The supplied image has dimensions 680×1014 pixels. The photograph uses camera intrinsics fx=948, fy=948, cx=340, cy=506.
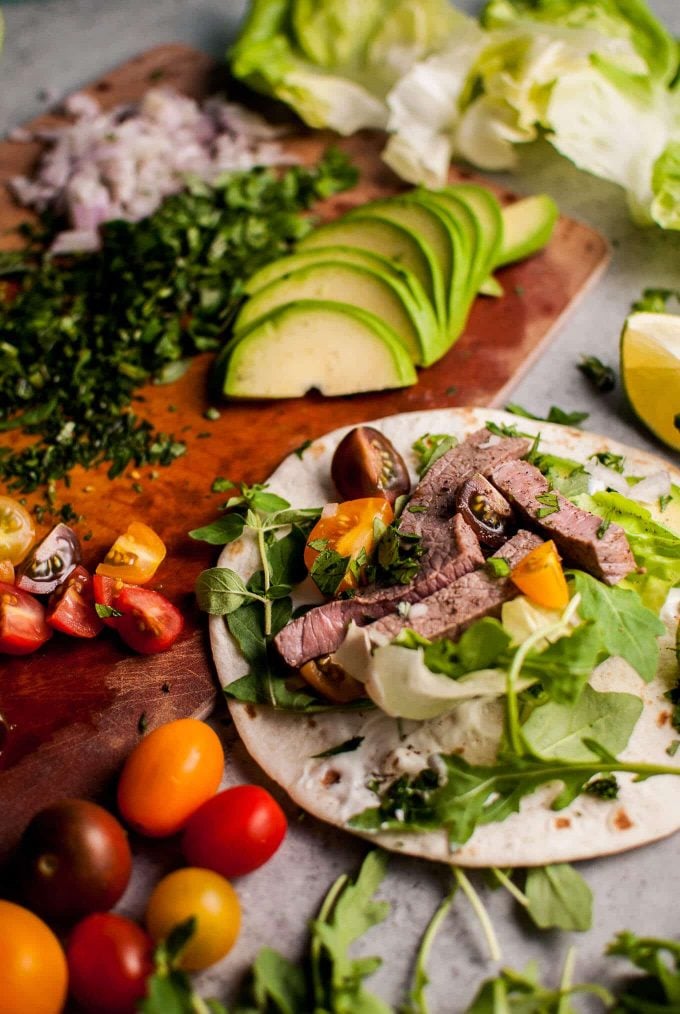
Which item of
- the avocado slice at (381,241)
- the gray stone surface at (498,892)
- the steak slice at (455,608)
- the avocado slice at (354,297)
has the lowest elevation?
the gray stone surface at (498,892)

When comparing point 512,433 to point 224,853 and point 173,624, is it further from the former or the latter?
point 224,853

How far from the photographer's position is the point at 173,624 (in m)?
3.62

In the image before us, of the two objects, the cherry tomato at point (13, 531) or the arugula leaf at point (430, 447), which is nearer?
the cherry tomato at point (13, 531)

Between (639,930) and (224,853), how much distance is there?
1356mm

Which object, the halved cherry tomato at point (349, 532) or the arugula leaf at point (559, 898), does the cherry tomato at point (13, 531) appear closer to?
the halved cherry tomato at point (349, 532)

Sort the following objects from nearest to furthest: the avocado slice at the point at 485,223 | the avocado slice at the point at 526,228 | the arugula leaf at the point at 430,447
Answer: the arugula leaf at the point at 430,447
the avocado slice at the point at 485,223
the avocado slice at the point at 526,228

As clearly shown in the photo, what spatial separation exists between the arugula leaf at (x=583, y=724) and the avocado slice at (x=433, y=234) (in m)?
2.05

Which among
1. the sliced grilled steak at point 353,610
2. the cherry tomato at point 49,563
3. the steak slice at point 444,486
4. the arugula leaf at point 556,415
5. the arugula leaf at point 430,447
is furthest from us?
the arugula leaf at point 556,415

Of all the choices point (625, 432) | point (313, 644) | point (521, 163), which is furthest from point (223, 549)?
point (521, 163)

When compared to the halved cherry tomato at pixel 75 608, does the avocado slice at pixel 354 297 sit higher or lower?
higher

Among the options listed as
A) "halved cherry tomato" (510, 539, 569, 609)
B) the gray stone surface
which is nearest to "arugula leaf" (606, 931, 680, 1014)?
the gray stone surface

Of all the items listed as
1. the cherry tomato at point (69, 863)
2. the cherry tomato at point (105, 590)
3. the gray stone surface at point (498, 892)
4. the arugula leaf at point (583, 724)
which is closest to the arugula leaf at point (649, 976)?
the gray stone surface at point (498, 892)

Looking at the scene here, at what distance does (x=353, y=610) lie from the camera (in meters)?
3.42

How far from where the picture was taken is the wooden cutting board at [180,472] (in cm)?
341
